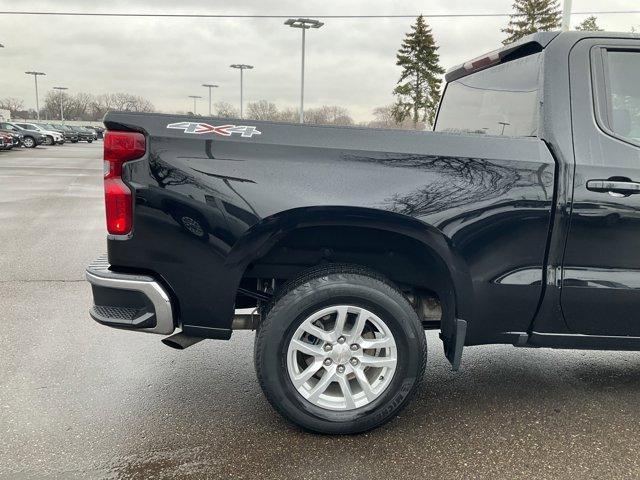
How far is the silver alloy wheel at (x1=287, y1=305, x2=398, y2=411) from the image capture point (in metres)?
2.62

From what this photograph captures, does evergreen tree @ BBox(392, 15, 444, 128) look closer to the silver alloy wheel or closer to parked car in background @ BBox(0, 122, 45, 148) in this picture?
parked car in background @ BBox(0, 122, 45, 148)

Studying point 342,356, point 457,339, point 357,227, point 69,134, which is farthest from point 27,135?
point 457,339

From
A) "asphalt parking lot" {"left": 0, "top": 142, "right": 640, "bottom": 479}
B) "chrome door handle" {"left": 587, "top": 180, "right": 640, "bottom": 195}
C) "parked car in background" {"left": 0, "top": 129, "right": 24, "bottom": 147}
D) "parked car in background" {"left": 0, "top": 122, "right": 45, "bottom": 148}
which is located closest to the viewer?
"asphalt parking lot" {"left": 0, "top": 142, "right": 640, "bottom": 479}

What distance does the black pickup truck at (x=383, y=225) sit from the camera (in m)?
2.49

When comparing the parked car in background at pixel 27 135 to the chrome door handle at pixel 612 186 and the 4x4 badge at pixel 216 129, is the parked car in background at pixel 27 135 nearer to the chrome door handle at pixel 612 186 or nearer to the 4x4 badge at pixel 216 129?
the 4x4 badge at pixel 216 129

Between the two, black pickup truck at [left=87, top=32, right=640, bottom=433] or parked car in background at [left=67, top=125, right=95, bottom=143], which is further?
parked car in background at [left=67, top=125, right=95, bottom=143]

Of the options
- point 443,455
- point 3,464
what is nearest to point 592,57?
point 443,455

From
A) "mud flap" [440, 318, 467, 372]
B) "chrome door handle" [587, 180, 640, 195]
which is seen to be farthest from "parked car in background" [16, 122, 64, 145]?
"chrome door handle" [587, 180, 640, 195]

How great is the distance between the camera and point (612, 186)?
255cm

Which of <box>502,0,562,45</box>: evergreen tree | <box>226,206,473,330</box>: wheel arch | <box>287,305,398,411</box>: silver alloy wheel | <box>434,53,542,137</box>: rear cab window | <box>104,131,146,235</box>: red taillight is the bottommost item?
<box>287,305,398,411</box>: silver alloy wheel

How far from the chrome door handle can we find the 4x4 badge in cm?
171

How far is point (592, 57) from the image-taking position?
2658mm

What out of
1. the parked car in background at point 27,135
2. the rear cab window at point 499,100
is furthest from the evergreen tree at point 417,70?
the rear cab window at point 499,100

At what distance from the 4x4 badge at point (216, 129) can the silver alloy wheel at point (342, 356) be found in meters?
0.99
